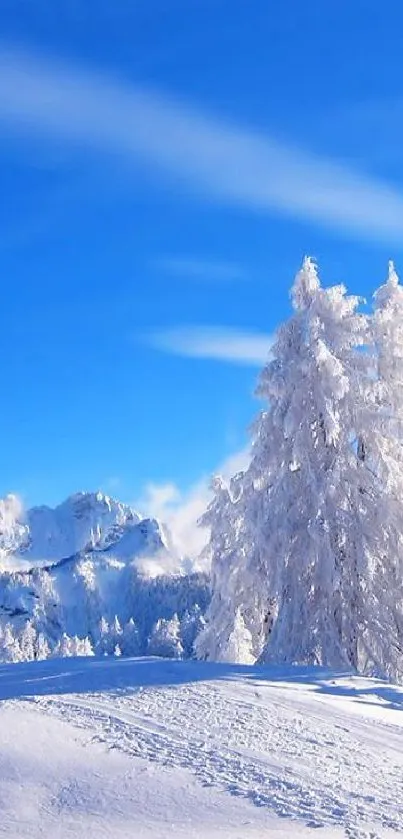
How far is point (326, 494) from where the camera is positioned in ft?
65.0

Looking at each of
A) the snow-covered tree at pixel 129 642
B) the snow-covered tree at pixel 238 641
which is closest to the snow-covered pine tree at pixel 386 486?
the snow-covered tree at pixel 238 641

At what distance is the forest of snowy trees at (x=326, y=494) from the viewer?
65.2ft

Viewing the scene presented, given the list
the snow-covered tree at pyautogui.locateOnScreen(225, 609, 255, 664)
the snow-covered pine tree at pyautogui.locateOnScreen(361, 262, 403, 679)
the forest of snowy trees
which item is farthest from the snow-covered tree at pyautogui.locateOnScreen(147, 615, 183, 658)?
the snow-covered pine tree at pyautogui.locateOnScreen(361, 262, 403, 679)

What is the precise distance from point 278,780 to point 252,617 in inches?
542

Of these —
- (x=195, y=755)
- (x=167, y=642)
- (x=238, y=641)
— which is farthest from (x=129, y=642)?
(x=195, y=755)

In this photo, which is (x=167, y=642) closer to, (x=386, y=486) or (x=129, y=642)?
(x=129, y=642)

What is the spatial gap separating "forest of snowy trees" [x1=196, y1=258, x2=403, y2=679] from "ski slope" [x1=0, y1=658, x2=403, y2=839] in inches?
235

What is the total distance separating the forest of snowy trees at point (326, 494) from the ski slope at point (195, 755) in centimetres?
598

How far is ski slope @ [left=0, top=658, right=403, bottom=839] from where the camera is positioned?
774cm

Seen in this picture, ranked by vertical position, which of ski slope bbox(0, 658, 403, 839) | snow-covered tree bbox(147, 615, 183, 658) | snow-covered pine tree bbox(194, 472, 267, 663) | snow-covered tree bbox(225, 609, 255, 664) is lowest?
ski slope bbox(0, 658, 403, 839)

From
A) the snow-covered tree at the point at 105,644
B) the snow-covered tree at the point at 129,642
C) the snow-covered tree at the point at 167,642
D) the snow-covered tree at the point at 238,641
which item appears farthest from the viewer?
the snow-covered tree at the point at 129,642

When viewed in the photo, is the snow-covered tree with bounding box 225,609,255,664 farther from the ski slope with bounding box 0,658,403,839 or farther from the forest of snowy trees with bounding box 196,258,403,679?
the ski slope with bounding box 0,658,403,839

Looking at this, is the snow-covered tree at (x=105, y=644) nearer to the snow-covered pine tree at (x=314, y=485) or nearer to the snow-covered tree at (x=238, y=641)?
the snow-covered tree at (x=238, y=641)

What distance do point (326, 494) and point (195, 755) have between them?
35.8 feet
